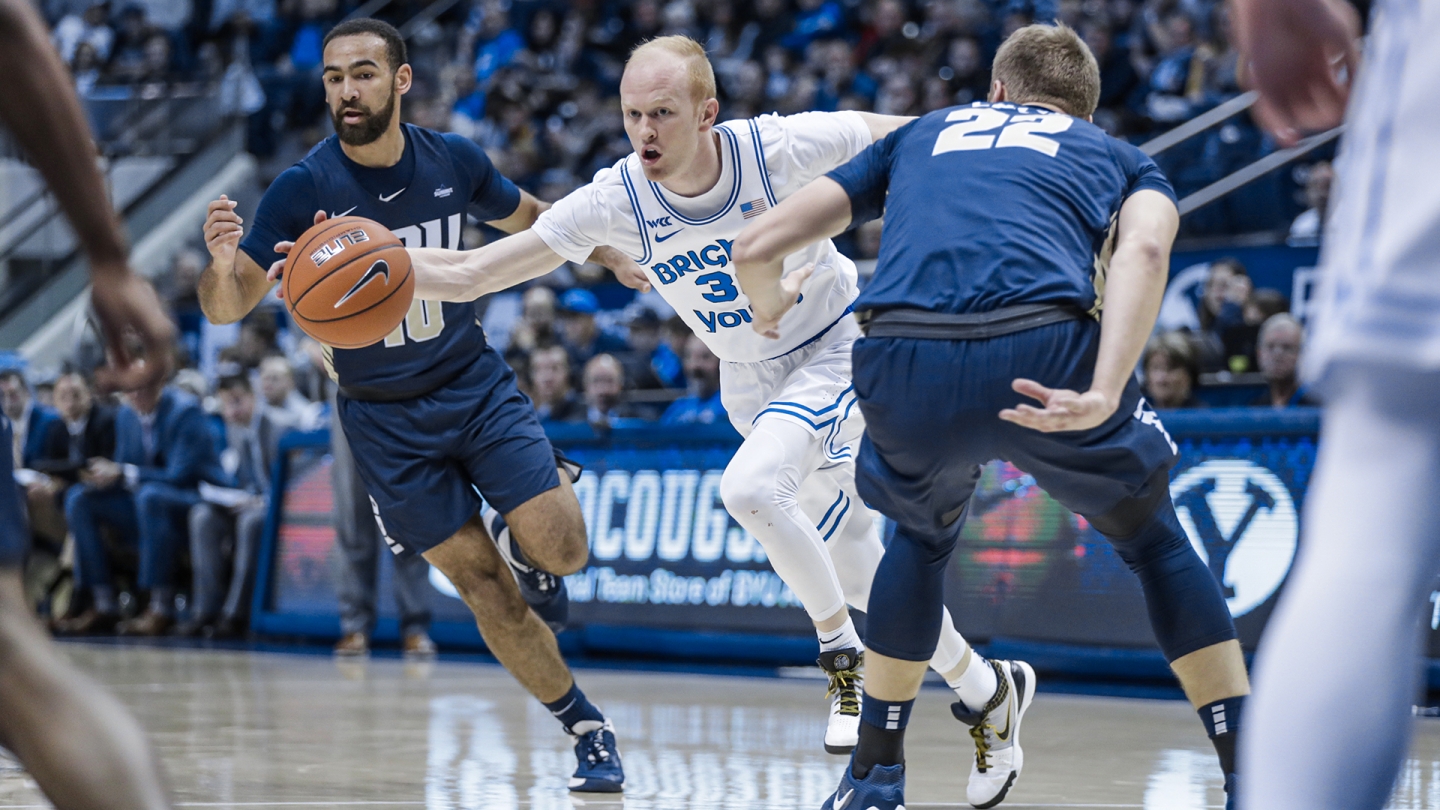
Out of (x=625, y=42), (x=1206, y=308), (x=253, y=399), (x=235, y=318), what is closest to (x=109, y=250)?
(x=235, y=318)

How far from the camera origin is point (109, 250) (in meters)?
2.12

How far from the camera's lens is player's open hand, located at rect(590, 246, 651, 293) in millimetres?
5102

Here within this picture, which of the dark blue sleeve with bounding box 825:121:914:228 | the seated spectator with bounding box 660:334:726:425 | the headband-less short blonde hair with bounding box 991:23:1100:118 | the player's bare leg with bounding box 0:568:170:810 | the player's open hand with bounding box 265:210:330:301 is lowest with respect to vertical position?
the player's bare leg with bounding box 0:568:170:810

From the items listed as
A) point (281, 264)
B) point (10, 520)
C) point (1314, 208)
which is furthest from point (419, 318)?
point (1314, 208)

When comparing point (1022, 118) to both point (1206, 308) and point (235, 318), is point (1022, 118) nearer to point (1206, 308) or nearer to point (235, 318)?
point (235, 318)

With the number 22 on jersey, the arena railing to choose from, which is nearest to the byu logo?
the arena railing

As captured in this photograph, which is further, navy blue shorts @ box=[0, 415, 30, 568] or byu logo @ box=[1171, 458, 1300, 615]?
byu logo @ box=[1171, 458, 1300, 615]

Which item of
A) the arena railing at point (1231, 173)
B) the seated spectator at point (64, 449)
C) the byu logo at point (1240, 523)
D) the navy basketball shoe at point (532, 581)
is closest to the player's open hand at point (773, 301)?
the navy basketball shoe at point (532, 581)

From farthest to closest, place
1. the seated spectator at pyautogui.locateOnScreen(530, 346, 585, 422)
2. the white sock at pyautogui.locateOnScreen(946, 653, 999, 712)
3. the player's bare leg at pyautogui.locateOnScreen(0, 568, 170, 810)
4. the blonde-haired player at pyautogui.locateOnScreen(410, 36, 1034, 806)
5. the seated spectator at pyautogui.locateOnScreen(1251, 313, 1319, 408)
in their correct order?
the seated spectator at pyautogui.locateOnScreen(530, 346, 585, 422) < the seated spectator at pyautogui.locateOnScreen(1251, 313, 1319, 408) < the blonde-haired player at pyautogui.locateOnScreen(410, 36, 1034, 806) < the white sock at pyautogui.locateOnScreen(946, 653, 999, 712) < the player's bare leg at pyautogui.locateOnScreen(0, 568, 170, 810)

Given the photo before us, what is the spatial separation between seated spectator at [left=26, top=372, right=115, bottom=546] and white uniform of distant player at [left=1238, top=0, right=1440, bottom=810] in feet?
37.8

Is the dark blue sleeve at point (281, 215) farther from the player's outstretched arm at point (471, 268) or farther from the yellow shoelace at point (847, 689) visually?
the yellow shoelace at point (847, 689)

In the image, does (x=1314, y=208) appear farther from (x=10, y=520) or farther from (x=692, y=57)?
(x=10, y=520)

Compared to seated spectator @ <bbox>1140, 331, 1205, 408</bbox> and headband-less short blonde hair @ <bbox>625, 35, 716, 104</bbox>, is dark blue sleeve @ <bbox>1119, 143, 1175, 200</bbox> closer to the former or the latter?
headband-less short blonde hair @ <bbox>625, 35, 716, 104</bbox>

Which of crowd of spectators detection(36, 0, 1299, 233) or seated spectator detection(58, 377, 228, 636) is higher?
crowd of spectators detection(36, 0, 1299, 233)
